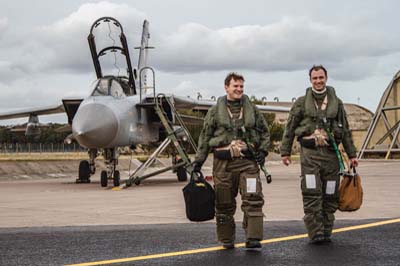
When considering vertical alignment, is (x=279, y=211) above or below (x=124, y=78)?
below

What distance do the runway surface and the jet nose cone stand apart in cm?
913

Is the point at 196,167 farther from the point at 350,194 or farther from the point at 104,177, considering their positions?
the point at 104,177

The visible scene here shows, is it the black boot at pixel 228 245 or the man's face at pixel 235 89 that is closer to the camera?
the black boot at pixel 228 245

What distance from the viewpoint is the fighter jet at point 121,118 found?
63.0 feet

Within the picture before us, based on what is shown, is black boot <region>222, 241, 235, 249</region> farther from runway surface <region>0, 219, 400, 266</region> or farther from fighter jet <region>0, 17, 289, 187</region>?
fighter jet <region>0, 17, 289, 187</region>

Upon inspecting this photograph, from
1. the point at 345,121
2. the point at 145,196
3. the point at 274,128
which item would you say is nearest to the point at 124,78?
the point at 145,196

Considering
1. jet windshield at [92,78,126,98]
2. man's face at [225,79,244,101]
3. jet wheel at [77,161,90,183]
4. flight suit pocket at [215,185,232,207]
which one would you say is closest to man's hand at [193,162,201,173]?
flight suit pocket at [215,185,232,207]

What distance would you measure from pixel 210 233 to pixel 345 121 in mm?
2260

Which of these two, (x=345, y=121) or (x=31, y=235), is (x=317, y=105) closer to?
(x=345, y=121)

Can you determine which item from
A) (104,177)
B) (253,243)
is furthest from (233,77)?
(104,177)

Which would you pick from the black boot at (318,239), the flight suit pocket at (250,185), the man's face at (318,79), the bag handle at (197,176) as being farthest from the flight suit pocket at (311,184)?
the bag handle at (197,176)

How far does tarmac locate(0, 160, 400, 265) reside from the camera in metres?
6.91

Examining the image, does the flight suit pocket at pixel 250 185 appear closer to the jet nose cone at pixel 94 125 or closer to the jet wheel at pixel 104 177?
the jet nose cone at pixel 94 125

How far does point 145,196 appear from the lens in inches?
636
